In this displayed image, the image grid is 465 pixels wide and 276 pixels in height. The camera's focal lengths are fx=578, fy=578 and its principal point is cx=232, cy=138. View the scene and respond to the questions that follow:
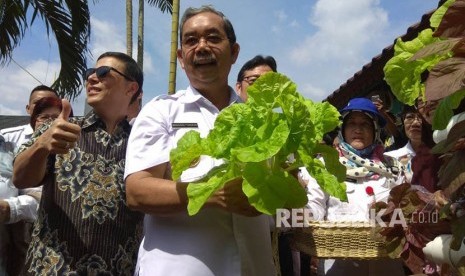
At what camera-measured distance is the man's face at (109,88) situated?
247cm

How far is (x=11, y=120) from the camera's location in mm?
19781

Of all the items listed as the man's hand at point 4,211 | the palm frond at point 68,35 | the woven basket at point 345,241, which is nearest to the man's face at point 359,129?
the woven basket at point 345,241

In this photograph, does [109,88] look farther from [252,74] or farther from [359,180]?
[359,180]

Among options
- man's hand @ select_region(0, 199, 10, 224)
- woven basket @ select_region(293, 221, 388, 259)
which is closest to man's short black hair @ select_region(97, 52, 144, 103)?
woven basket @ select_region(293, 221, 388, 259)

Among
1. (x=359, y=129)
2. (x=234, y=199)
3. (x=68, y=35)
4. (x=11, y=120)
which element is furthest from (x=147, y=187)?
(x=11, y=120)

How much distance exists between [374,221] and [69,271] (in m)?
1.28

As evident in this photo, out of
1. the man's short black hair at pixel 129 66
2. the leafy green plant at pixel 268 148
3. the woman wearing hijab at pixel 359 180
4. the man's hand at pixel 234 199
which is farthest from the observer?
the woman wearing hijab at pixel 359 180

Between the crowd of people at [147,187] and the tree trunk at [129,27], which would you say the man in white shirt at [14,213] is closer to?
the crowd of people at [147,187]

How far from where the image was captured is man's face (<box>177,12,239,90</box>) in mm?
2014

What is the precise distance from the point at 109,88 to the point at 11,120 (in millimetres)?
18668

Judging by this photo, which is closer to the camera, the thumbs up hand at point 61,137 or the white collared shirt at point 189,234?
the white collared shirt at point 189,234

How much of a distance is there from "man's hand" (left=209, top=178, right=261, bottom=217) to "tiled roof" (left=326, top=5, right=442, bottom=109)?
3681 mm

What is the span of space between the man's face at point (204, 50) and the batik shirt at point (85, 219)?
0.60m

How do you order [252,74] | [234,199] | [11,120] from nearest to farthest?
[234,199], [252,74], [11,120]
